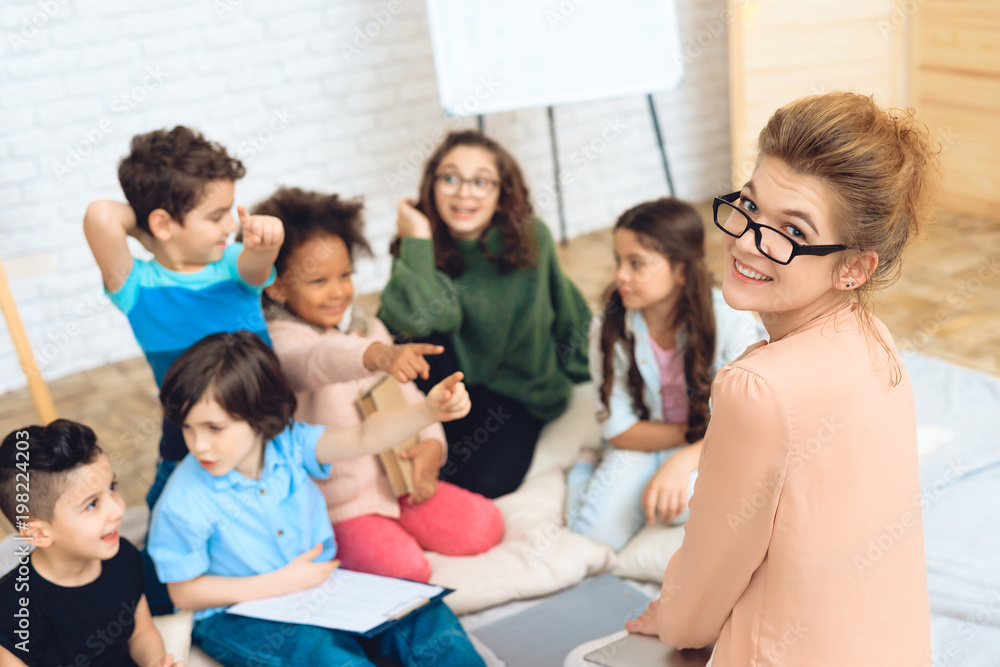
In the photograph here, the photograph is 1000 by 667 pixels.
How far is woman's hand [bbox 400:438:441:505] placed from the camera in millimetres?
1753

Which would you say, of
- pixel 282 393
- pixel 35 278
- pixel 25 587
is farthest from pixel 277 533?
pixel 35 278

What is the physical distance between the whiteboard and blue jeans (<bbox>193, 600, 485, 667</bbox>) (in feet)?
6.23

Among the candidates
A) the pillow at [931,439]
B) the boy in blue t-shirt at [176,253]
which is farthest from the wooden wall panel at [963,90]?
the boy in blue t-shirt at [176,253]

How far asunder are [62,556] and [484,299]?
1060 mm

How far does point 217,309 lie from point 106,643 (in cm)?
62

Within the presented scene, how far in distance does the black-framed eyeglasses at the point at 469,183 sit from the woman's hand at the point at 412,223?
0.25 ft

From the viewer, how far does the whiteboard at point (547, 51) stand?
2.89 metres

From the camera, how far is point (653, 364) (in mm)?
1781

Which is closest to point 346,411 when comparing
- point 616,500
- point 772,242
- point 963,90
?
point 616,500

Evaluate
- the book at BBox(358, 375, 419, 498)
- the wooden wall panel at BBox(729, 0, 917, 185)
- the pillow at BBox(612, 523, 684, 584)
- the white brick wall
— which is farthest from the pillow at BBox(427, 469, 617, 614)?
the wooden wall panel at BBox(729, 0, 917, 185)

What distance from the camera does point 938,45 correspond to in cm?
344

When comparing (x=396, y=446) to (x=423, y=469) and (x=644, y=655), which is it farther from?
Answer: (x=644, y=655)

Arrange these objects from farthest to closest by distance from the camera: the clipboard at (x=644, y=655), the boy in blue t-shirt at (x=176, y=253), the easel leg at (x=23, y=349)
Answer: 1. the easel leg at (x=23, y=349)
2. the boy in blue t-shirt at (x=176, y=253)
3. the clipboard at (x=644, y=655)

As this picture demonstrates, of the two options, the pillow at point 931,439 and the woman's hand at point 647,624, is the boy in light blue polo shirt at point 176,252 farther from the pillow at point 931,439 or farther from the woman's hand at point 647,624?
the pillow at point 931,439
